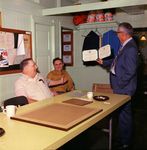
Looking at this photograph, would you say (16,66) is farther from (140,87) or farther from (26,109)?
(140,87)

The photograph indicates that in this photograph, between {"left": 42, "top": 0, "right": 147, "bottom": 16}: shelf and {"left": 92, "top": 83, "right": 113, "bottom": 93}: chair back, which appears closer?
{"left": 42, "top": 0, "right": 147, "bottom": 16}: shelf

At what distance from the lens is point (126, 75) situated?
257 centimetres

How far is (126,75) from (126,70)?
61 mm

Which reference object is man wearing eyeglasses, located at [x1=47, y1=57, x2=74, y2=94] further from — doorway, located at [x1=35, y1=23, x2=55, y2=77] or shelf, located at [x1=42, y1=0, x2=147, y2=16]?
shelf, located at [x1=42, y1=0, x2=147, y2=16]

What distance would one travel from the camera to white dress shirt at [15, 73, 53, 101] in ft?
8.84

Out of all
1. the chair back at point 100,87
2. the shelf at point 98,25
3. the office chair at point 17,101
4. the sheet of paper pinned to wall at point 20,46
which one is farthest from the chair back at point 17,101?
the shelf at point 98,25

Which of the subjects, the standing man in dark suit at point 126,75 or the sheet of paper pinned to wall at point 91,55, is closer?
the standing man in dark suit at point 126,75

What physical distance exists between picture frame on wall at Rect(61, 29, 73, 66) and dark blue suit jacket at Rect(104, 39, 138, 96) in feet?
7.58

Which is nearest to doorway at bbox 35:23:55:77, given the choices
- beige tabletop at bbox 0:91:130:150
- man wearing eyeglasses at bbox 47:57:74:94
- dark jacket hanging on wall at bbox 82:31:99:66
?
man wearing eyeglasses at bbox 47:57:74:94

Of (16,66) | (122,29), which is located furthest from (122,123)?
(16,66)

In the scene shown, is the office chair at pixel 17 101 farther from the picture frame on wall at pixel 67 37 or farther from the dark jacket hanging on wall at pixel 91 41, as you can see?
the picture frame on wall at pixel 67 37

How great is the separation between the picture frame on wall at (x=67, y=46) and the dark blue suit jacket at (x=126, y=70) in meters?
2.31

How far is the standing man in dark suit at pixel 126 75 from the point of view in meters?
2.56

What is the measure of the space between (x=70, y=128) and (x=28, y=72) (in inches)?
61.4
